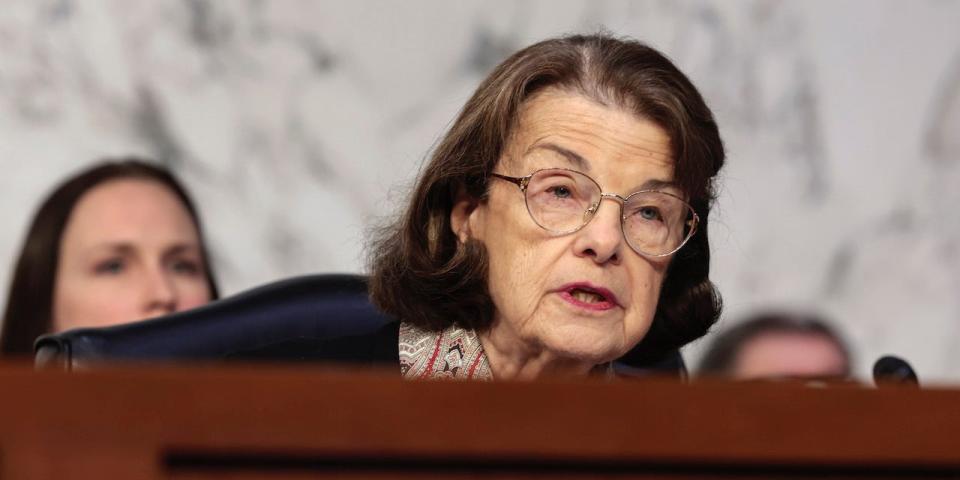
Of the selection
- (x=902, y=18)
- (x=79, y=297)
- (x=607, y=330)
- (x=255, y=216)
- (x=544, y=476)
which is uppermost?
(x=902, y=18)

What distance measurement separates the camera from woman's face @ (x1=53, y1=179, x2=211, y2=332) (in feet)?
9.07

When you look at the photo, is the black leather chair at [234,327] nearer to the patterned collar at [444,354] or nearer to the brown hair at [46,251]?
the patterned collar at [444,354]

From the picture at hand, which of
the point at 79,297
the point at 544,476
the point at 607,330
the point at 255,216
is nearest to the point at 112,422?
the point at 544,476

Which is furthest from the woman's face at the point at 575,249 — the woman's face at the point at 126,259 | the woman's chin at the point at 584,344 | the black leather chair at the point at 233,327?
the woman's face at the point at 126,259

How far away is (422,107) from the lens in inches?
132

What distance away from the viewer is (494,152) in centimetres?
168

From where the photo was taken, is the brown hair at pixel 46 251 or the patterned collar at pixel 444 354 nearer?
the patterned collar at pixel 444 354

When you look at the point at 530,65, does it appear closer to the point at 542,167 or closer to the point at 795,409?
the point at 542,167

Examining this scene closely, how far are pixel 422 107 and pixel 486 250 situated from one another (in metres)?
1.70

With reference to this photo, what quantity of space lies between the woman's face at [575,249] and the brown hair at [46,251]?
135 cm

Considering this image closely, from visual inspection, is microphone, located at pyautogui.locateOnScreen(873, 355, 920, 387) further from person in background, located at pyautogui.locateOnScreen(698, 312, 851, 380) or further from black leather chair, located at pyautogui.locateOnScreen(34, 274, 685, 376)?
person in background, located at pyautogui.locateOnScreen(698, 312, 851, 380)

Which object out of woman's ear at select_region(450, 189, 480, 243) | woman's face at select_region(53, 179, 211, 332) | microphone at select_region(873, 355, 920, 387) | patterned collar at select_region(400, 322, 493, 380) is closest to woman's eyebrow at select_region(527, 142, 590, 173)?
woman's ear at select_region(450, 189, 480, 243)

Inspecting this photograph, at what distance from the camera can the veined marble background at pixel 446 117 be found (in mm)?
3191

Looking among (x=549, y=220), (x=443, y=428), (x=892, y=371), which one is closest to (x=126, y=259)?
(x=549, y=220)
